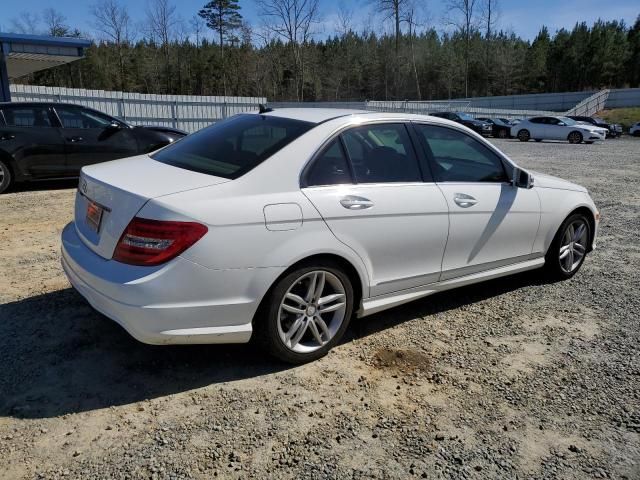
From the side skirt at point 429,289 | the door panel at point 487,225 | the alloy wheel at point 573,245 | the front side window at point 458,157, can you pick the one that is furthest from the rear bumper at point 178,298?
the alloy wheel at point 573,245

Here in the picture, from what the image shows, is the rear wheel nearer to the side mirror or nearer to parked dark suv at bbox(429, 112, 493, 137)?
parked dark suv at bbox(429, 112, 493, 137)

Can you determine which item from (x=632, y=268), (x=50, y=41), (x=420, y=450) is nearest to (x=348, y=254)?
(x=420, y=450)

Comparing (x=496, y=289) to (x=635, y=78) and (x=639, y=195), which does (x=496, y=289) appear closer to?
(x=639, y=195)

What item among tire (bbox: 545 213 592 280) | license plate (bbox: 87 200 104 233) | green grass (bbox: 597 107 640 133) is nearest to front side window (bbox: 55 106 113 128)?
license plate (bbox: 87 200 104 233)

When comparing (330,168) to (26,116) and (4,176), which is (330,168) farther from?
(26,116)

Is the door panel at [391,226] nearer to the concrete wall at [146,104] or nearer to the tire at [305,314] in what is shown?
the tire at [305,314]

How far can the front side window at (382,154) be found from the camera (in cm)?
365

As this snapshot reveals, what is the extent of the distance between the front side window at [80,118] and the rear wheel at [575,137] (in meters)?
26.9

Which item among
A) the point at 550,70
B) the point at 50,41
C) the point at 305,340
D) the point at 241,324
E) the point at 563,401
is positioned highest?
the point at 550,70

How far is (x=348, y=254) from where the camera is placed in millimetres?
3424

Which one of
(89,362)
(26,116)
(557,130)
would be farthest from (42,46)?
(557,130)

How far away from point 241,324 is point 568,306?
301 cm

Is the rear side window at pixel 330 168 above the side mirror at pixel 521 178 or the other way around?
above

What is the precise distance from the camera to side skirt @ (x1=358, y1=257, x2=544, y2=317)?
3.71 metres
